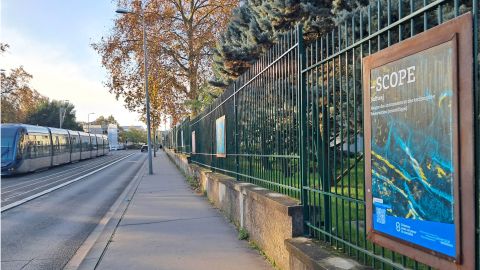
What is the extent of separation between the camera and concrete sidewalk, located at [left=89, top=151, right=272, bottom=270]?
6160 mm

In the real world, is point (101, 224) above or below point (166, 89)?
below

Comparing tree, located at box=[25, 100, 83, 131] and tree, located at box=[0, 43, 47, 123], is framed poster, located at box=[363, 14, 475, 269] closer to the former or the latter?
tree, located at box=[0, 43, 47, 123]

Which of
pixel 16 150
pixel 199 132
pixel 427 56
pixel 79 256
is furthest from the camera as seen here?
pixel 16 150

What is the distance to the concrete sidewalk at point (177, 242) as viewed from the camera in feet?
20.2

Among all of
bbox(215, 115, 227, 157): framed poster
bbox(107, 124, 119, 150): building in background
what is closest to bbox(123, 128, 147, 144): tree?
bbox(107, 124, 119, 150): building in background

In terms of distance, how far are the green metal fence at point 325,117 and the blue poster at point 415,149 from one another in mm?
189

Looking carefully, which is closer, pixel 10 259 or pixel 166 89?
pixel 10 259

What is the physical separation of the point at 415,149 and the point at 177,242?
207 inches

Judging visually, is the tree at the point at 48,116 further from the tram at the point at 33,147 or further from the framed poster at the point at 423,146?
the framed poster at the point at 423,146

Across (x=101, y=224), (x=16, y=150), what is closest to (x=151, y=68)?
(x=16, y=150)

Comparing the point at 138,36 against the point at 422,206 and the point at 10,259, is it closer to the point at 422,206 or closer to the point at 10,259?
the point at 10,259

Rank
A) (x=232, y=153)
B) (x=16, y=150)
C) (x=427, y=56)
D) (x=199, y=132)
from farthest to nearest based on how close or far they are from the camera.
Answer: (x=16, y=150) → (x=199, y=132) → (x=232, y=153) → (x=427, y=56)

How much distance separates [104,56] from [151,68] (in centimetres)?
432

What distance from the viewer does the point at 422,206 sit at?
2.78m
